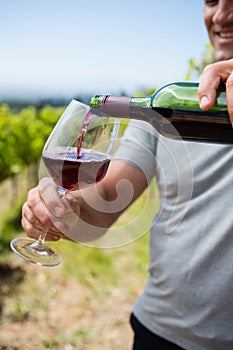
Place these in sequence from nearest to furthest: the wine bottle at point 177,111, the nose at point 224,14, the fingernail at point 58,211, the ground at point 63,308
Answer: the wine bottle at point 177,111 → the fingernail at point 58,211 → the nose at point 224,14 → the ground at point 63,308

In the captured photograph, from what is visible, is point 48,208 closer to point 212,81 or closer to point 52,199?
point 52,199

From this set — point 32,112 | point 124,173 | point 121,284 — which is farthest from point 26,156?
point 124,173

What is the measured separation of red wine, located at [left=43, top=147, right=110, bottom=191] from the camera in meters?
1.12

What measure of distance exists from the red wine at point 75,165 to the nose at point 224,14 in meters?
0.68

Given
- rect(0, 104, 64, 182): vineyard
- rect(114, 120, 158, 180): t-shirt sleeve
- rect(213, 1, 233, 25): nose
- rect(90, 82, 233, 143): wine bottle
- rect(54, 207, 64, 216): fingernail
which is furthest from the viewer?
rect(0, 104, 64, 182): vineyard

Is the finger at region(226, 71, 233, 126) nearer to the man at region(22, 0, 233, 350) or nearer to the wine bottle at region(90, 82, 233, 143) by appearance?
the wine bottle at region(90, 82, 233, 143)

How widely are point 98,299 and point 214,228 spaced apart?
348 centimetres

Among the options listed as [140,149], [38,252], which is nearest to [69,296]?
[140,149]

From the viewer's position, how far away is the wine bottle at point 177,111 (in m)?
1.03

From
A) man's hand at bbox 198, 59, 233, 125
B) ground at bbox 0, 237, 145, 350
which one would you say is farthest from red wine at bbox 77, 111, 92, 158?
ground at bbox 0, 237, 145, 350

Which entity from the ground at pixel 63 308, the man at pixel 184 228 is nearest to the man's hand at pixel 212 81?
the man at pixel 184 228

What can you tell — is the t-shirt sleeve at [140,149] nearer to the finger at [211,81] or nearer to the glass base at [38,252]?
the glass base at [38,252]

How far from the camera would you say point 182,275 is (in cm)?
149

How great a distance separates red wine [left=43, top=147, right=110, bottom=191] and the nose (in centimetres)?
68
